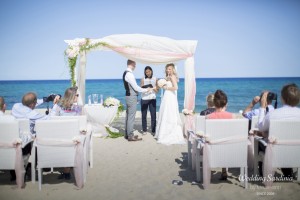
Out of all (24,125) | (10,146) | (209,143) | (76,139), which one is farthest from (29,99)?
(209,143)

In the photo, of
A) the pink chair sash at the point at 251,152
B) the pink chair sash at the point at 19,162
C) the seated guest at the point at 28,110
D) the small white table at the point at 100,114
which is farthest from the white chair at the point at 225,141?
the small white table at the point at 100,114

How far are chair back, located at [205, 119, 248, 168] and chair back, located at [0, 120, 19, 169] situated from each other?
7.77 feet

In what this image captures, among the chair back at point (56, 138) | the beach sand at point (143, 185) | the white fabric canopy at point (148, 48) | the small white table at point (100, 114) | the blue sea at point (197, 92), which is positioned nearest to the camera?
the beach sand at point (143, 185)

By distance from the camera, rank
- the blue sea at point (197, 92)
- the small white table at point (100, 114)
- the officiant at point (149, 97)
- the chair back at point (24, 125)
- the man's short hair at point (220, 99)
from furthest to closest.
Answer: the blue sea at point (197, 92) < the officiant at point (149, 97) < the small white table at point (100, 114) < the chair back at point (24, 125) < the man's short hair at point (220, 99)

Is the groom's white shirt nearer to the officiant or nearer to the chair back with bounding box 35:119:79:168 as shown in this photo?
the officiant

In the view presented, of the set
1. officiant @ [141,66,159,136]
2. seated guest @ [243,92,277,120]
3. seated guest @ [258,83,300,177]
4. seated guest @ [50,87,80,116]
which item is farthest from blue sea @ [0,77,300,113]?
seated guest @ [258,83,300,177]

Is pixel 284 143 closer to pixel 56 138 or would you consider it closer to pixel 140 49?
pixel 56 138

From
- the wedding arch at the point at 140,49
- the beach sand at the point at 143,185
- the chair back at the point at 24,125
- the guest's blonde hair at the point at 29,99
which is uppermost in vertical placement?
the wedding arch at the point at 140,49

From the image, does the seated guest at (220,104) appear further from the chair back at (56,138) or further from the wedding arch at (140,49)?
the wedding arch at (140,49)

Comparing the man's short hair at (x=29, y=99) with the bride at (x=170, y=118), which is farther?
the bride at (x=170, y=118)

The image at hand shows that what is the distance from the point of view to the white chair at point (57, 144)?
3886mm

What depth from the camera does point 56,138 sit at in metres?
3.92

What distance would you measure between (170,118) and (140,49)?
73.0 inches

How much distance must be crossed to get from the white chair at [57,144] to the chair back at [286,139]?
2.44m
